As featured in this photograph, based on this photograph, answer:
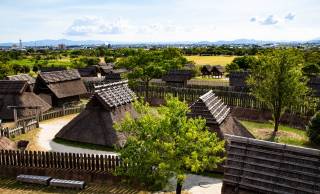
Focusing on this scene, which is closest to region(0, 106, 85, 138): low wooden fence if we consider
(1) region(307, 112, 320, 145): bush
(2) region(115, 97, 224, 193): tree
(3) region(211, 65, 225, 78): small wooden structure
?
(2) region(115, 97, 224, 193): tree

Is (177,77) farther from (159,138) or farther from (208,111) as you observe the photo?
(159,138)

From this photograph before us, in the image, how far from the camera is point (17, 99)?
32.6 meters

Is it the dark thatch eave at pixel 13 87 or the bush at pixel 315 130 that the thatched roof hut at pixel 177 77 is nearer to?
the dark thatch eave at pixel 13 87

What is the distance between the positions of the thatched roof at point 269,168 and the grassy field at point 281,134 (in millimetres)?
11712

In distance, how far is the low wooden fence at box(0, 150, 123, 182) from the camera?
1798 cm

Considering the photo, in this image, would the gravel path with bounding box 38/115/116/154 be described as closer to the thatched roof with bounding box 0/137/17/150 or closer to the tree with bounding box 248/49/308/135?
the thatched roof with bounding box 0/137/17/150

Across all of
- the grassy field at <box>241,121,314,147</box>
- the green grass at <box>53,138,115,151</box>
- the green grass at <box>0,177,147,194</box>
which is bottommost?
the green grass at <box>0,177,147,194</box>

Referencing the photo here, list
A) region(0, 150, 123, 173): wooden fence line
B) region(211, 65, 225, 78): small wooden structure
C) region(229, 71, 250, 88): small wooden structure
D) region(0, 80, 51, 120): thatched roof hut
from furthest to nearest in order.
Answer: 1. region(211, 65, 225, 78): small wooden structure
2. region(229, 71, 250, 88): small wooden structure
3. region(0, 80, 51, 120): thatched roof hut
4. region(0, 150, 123, 173): wooden fence line

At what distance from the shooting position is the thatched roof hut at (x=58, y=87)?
123 ft

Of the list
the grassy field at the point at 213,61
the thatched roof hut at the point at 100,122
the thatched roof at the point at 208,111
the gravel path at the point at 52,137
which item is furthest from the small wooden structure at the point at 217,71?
the thatched roof at the point at 208,111

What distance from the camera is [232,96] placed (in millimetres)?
35594

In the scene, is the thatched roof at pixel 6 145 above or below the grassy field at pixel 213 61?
below

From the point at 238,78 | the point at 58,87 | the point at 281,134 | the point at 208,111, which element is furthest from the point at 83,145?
the point at 238,78

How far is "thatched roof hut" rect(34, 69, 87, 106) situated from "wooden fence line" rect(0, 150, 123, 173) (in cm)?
1846
